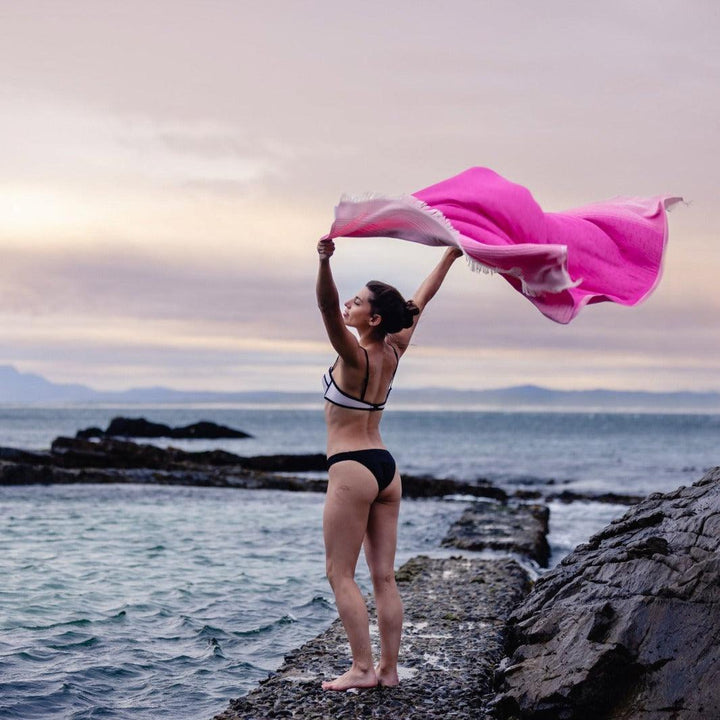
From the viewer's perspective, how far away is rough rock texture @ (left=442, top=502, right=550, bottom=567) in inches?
557

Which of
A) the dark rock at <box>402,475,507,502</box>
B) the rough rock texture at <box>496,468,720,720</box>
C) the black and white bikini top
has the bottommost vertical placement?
the dark rock at <box>402,475,507,502</box>

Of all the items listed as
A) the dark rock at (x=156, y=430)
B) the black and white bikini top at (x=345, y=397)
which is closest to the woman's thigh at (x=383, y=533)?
the black and white bikini top at (x=345, y=397)

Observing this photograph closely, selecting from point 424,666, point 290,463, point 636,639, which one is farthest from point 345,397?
point 290,463

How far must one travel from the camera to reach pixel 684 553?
556cm

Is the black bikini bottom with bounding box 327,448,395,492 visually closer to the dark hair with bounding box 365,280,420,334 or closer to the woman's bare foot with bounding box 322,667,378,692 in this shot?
the dark hair with bounding box 365,280,420,334

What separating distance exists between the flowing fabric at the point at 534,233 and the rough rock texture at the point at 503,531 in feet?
28.4

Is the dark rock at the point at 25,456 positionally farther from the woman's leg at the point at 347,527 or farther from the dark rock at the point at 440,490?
the woman's leg at the point at 347,527

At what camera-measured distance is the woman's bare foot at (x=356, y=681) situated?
5.79 m

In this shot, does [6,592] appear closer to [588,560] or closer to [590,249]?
[588,560]

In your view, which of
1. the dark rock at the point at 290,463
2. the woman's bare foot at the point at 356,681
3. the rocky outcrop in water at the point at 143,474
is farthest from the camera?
the dark rock at the point at 290,463

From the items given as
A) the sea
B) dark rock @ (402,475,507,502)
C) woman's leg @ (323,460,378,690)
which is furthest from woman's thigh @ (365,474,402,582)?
dark rock @ (402,475,507,502)

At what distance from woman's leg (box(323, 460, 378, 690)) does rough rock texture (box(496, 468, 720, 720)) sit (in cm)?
106

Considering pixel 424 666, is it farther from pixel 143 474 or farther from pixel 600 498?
pixel 600 498

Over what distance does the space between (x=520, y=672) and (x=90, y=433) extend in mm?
71141
